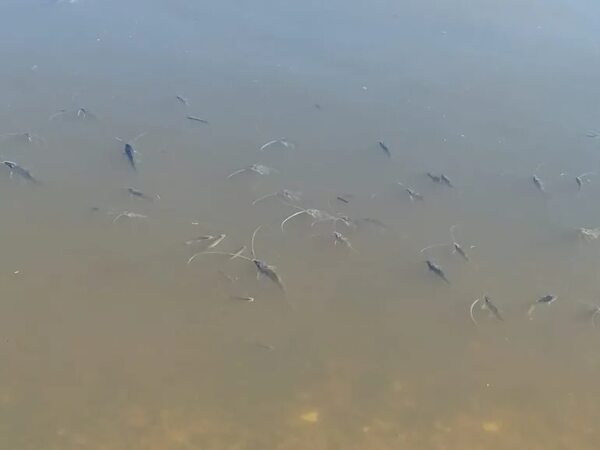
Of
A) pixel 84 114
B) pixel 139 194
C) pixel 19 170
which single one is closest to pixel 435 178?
pixel 139 194

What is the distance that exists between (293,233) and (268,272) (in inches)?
15.4

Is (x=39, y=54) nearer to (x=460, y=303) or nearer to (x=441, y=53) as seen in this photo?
(x=441, y=53)

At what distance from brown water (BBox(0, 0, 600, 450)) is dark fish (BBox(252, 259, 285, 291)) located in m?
0.04

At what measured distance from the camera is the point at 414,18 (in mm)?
6699

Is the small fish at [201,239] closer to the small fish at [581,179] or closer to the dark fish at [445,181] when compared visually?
the dark fish at [445,181]

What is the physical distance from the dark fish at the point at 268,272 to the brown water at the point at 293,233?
0.04 meters

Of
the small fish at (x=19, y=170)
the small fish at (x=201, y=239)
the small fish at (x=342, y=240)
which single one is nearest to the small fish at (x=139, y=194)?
the small fish at (x=201, y=239)

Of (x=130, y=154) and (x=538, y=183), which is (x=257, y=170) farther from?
(x=538, y=183)

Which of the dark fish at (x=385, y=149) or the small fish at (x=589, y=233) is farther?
the dark fish at (x=385, y=149)

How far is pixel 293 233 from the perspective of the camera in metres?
A: 4.25

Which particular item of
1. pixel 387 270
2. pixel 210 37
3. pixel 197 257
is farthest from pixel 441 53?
pixel 197 257

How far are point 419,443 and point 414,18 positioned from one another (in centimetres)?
455

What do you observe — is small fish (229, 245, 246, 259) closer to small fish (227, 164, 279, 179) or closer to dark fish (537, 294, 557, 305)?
small fish (227, 164, 279, 179)

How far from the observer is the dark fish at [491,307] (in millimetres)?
3846
